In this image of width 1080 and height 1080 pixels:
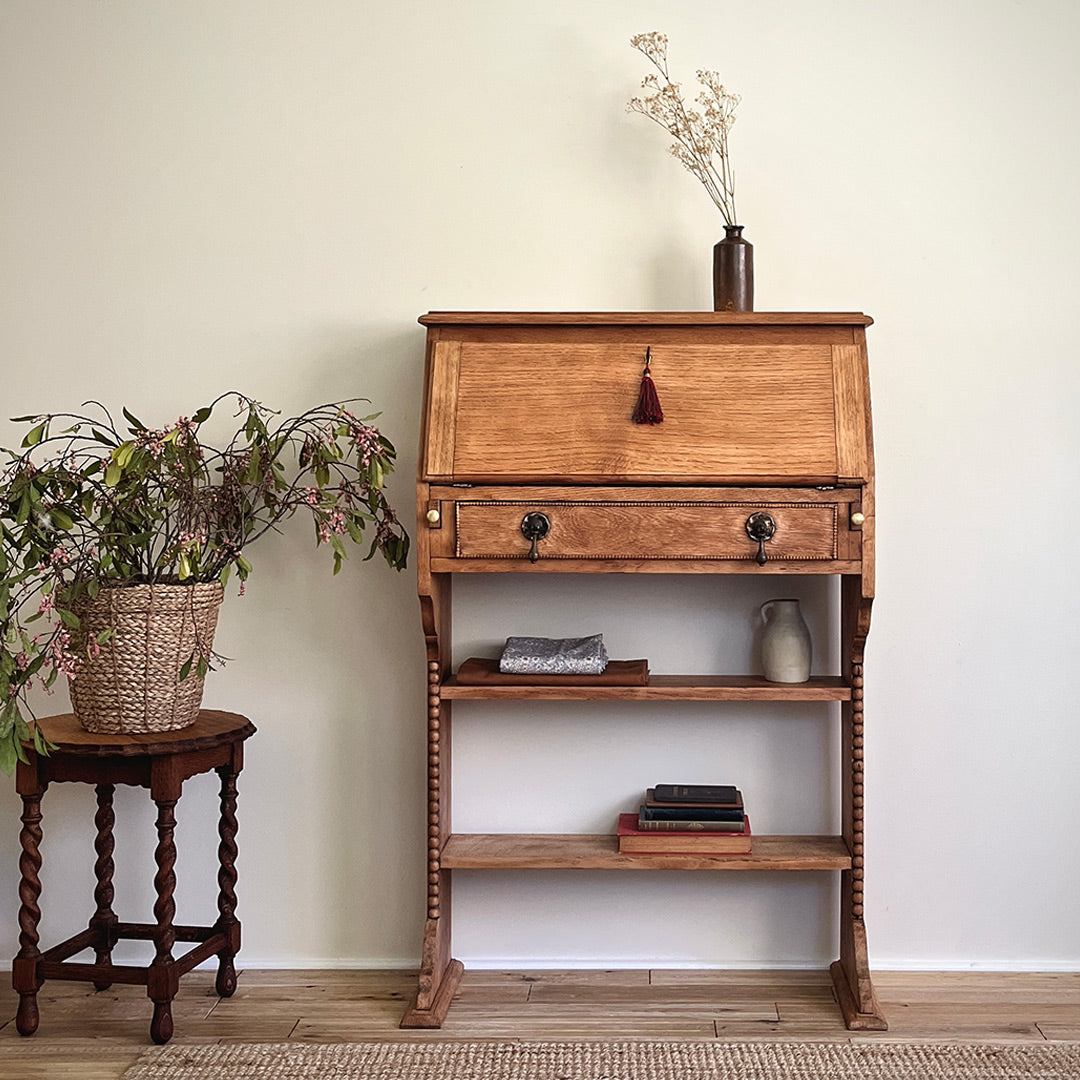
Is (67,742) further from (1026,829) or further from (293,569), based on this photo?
(1026,829)

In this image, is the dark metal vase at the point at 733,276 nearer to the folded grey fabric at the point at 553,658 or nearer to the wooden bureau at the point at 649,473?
the wooden bureau at the point at 649,473

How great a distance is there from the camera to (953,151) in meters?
2.83

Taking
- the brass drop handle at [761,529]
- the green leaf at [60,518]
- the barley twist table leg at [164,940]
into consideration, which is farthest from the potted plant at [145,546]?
the brass drop handle at [761,529]

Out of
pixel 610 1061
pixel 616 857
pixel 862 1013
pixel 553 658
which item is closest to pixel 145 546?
pixel 553 658

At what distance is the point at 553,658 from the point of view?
2.60 m

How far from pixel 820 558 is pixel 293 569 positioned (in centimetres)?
126

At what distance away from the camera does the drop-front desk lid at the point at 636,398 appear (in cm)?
248

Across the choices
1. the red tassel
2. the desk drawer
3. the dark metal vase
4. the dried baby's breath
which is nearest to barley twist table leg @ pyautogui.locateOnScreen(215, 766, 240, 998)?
the desk drawer

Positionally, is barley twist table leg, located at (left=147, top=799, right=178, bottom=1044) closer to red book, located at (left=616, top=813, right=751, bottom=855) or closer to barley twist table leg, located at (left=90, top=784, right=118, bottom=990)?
barley twist table leg, located at (left=90, top=784, right=118, bottom=990)

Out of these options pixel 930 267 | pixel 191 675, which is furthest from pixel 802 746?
pixel 191 675

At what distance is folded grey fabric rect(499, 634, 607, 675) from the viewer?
2588 millimetres

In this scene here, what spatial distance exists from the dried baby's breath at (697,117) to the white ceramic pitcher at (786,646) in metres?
0.93

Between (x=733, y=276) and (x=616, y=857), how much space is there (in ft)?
4.30

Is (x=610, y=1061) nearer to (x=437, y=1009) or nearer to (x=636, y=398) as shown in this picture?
(x=437, y=1009)
